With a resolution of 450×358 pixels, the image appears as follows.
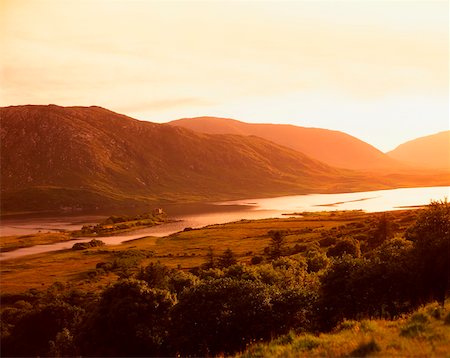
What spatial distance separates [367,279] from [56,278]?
88455 mm

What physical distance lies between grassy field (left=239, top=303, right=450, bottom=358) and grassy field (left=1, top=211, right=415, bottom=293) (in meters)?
83.4

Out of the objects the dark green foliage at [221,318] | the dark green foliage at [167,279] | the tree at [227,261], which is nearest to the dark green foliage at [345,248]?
the tree at [227,261]

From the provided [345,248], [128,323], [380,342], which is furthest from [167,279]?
[380,342]

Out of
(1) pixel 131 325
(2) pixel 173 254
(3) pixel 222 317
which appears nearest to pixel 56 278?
(2) pixel 173 254

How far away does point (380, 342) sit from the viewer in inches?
688

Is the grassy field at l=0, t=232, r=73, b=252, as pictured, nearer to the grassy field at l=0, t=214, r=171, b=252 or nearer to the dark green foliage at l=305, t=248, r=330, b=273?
the grassy field at l=0, t=214, r=171, b=252

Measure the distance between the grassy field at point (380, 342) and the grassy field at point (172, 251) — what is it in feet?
274

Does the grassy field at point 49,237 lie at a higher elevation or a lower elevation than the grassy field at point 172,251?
higher

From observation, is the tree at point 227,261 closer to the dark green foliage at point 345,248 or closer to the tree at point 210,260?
the tree at point 210,260

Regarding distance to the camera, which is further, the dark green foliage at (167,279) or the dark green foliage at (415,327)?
the dark green foliage at (167,279)

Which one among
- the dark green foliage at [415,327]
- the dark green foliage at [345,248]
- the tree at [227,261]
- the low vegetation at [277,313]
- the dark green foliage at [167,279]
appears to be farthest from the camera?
the tree at [227,261]

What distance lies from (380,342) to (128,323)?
35.9 metres

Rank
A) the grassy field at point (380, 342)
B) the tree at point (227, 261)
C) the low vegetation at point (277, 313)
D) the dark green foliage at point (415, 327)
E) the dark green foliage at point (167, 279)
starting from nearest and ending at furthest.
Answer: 1. the grassy field at point (380, 342)
2. the dark green foliage at point (415, 327)
3. the low vegetation at point (277, 313)
4. the dark green foliage at point (167, 279)
5. the tree at point (227, 261)

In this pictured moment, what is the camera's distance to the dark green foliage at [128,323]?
147 feet
